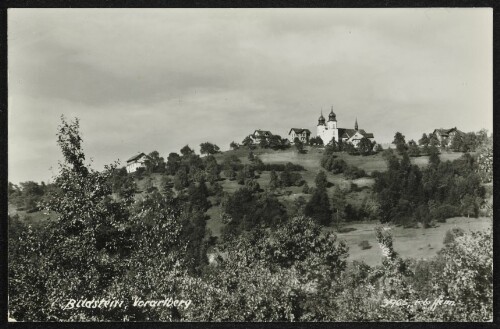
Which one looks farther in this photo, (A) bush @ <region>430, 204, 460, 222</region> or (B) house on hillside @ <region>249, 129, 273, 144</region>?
(A) bush @ <region>430, 204, 460, 222</region>

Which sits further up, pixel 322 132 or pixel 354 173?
pixel 322 132

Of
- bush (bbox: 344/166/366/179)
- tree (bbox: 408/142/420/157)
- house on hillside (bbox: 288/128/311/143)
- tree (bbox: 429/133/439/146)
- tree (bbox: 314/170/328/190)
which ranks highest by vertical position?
house on hillside (bbox: 288/128/311/143)

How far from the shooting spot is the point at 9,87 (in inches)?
626

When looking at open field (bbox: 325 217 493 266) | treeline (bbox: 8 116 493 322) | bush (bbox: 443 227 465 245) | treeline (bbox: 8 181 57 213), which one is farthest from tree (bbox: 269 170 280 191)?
treeline (bbox: 8 181 57 213)

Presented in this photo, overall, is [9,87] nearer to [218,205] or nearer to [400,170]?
[218,205]

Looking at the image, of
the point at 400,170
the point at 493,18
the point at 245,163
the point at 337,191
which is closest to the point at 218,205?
the point at 245,163

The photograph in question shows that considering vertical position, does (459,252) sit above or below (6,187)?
below

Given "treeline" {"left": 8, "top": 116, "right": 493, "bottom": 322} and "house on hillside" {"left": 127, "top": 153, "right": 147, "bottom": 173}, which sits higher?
"house on hillside" {"left": 127, "top": 153, "right": 147, "bottom": 173}

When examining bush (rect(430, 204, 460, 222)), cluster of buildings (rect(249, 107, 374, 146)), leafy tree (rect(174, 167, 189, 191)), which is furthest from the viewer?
leafy tree (rect(174, 167, 189, 191))

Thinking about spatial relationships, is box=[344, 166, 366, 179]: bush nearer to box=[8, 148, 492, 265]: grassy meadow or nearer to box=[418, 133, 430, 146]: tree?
box=[8, 148, 492, 265]: grassy meadow

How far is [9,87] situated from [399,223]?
3416cm

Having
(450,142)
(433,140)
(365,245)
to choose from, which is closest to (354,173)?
(365,245)

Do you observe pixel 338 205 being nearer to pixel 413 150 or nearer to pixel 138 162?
pixel 413 150

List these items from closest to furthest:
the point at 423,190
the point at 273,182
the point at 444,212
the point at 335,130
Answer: the point at 444,212 → the point at 423,190 → the point at 335,130 → the point at 273,182
